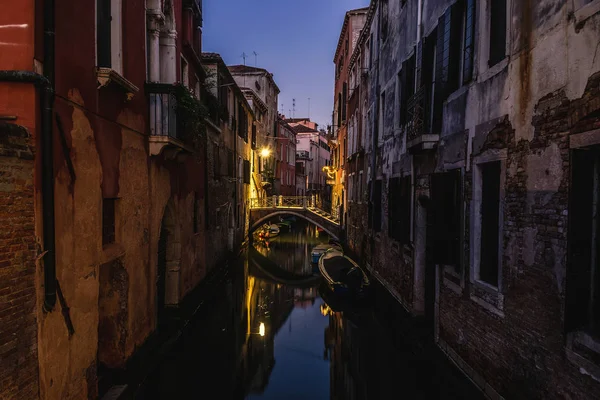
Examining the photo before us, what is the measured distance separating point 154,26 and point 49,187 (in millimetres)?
5078

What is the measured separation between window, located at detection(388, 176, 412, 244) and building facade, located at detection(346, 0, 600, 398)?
0.07 metres

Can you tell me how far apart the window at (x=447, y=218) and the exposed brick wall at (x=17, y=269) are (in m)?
5.50

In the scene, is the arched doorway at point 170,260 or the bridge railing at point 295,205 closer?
the arched doorway at point 170,260

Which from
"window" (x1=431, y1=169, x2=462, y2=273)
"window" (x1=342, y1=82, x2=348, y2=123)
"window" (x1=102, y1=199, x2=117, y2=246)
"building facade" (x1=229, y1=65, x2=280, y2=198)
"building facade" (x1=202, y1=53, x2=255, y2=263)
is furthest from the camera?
"building facade" (x1=229, y1=65, x2=280, y2=198)

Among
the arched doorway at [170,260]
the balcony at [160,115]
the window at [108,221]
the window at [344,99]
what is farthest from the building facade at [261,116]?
the window at [108,221]

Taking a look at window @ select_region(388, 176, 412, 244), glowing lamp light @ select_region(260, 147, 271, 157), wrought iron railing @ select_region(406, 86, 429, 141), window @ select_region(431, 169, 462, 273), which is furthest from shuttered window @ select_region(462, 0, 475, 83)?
glowing lamp light @ select_region(260, 147, 271, 157)

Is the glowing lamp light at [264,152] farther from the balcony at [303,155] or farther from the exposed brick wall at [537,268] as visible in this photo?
the exposed brick wall at [537,268]

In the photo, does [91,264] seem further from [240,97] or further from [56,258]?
[240,97]

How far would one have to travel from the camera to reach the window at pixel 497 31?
5500mm

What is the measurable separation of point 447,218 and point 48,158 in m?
5.68

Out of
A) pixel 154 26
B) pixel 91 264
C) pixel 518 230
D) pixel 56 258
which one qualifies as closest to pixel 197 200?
pixel 154 26

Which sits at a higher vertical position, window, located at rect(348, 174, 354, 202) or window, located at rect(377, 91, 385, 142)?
window, located at rect(377, 91, 385, 142)

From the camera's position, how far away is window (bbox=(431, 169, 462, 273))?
6602 mm

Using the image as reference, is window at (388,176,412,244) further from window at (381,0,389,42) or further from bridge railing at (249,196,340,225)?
bridge railing at (249,196,340,225)
